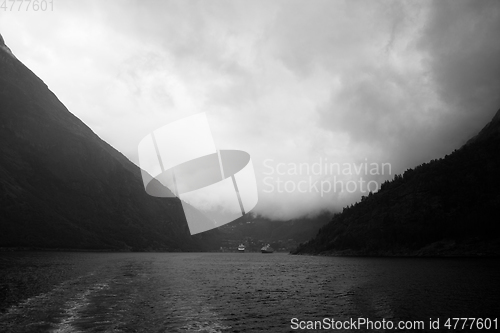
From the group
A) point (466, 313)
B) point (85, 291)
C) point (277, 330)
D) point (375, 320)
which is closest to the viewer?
point (277, 330)

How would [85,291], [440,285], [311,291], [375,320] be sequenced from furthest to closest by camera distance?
1. [440,285]
2. [311,291]
3. [85,291]
4. [375,320]

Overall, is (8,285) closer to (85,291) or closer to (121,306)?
(85,291)

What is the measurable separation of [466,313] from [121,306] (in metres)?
44.0

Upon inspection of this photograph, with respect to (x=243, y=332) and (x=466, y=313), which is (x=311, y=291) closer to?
(x=466, y=313)

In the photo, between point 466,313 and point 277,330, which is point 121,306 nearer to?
point 277,330

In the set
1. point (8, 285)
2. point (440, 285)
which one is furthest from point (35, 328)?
point (440, 285)

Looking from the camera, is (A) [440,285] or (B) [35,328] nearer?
(B) [35,328]

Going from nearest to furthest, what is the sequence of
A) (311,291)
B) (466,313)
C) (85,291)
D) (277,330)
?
(277,330)
(466,313)
(85,291)
(311,291)

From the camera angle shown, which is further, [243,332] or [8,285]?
[8,285]

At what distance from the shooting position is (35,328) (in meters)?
29.4

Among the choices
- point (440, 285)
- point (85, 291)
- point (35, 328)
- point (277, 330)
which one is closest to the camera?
point (35, 328)

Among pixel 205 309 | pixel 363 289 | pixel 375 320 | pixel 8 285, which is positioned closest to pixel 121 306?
pixel 205 309

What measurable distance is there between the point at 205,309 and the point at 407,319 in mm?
24712

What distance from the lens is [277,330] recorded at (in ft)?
106
